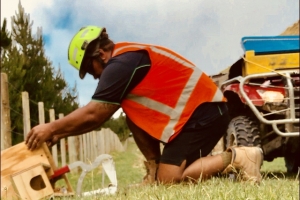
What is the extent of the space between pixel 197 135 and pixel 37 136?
0.76 metres

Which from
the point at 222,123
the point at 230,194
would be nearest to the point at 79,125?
the point at 222,123

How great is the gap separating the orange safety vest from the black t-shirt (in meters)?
0.03

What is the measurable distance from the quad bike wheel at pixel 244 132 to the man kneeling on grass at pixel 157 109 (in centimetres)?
58

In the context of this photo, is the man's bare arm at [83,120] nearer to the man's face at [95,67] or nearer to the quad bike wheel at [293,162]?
the man's face at [95,67]

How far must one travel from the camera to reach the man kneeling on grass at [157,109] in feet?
6.14

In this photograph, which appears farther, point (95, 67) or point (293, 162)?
point (293, 162)

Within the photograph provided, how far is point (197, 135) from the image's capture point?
2.29m

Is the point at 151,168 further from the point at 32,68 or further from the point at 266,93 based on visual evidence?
the point at 32,68

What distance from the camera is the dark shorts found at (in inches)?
87.7

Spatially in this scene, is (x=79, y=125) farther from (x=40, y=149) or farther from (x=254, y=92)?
(x=254, y=92)

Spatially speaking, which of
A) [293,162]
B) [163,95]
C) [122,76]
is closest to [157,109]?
[163,95]

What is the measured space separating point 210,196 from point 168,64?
100 centimetres

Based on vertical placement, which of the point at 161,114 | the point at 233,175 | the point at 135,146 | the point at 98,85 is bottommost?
the point at 233,175

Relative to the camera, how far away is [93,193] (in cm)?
151
